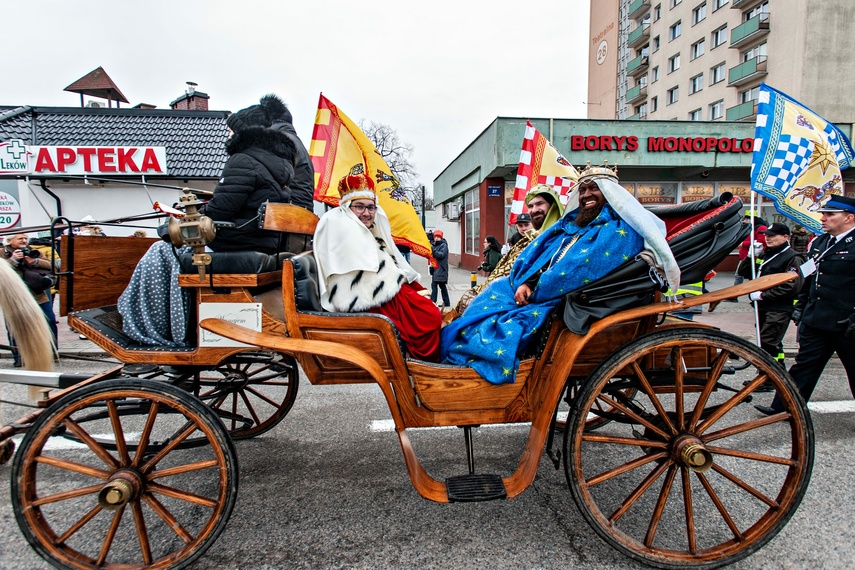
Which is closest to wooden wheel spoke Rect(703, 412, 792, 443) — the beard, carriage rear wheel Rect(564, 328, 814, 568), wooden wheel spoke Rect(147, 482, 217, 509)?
carriage rear wheel Rect(564, 328, 814, 568)

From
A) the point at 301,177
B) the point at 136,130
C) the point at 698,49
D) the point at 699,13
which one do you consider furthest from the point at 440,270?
the point at 699,13

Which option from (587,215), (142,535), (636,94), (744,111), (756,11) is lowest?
(142,535)

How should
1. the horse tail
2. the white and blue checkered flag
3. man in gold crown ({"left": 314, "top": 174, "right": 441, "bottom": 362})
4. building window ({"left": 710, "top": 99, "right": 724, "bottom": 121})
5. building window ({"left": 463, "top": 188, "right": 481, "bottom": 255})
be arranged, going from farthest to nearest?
1. building window ({"left": 710, "top": 99, "right": 724, "bottom": 121})
2. building window ({"left": 463, "top": 188, "right": 481, "bottom": 255})
3. the white and blue checkered flag
4. the horse tail
5. man in gold crown ({"left": 314, "top": 174, "right": 441, "bottom": 362})

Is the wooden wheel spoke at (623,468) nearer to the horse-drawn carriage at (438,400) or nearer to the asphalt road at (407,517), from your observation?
the horse-drawn carriage at (438,400)

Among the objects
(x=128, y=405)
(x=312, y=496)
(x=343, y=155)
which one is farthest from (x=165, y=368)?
(x=343, y=155)

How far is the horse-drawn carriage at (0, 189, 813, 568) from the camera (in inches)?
76.3

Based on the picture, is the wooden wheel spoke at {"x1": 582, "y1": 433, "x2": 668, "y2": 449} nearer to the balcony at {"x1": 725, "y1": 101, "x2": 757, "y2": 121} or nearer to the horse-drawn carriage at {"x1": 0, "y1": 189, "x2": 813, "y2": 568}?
the horse-drawn carriage at {"x1": 0, "y1": 189, "x2": 813, "y2": 568}

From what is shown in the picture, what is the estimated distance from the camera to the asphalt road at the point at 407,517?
6.86ft

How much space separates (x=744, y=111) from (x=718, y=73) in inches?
173

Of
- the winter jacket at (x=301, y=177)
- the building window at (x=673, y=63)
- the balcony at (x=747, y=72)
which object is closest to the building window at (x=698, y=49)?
the building window at (x=673, y=63)

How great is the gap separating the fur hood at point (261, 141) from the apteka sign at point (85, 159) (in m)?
10.6

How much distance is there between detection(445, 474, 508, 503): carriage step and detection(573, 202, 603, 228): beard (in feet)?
4.59

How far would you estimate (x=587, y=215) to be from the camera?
2.46 m

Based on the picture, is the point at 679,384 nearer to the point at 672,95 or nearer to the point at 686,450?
the point at 686,450
